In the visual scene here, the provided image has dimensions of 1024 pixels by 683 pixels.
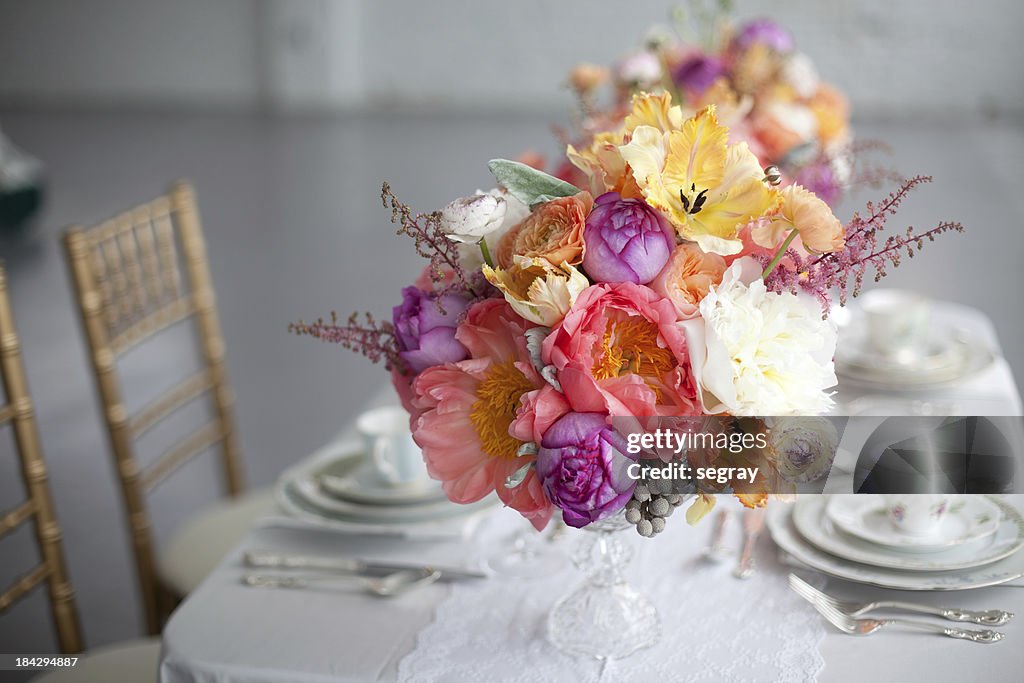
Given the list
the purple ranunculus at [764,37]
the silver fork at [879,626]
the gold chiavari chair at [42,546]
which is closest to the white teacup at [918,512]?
the silver fork at [879,626]

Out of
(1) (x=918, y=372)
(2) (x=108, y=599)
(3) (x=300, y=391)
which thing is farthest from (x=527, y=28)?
(1) (x=918, y=372)

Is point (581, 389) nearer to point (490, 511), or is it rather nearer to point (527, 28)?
point (490, 511)

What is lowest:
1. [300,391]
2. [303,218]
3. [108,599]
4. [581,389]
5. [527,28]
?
[108,599]

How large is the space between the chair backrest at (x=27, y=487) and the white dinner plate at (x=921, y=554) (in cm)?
106

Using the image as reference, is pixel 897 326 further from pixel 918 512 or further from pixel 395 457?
pixel 395 457

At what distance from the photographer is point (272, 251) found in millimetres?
5051

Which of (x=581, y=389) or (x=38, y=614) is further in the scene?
(x=38, y=614)

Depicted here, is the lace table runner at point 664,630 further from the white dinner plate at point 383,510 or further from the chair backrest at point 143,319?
the chair backrest at point 143,319

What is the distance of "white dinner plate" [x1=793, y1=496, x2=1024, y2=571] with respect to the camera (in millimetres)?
1066

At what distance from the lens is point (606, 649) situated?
1000 millimetres

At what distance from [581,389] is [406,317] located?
204mm

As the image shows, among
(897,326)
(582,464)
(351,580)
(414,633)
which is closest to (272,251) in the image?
(897,326)

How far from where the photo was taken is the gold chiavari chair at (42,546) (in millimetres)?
1367

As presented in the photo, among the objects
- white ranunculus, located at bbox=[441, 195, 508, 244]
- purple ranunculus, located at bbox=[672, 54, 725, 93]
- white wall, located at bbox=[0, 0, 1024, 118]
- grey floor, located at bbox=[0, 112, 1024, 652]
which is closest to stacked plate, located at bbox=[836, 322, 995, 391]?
grey floor, located at bbox=[0, 112, 1024, 652]
